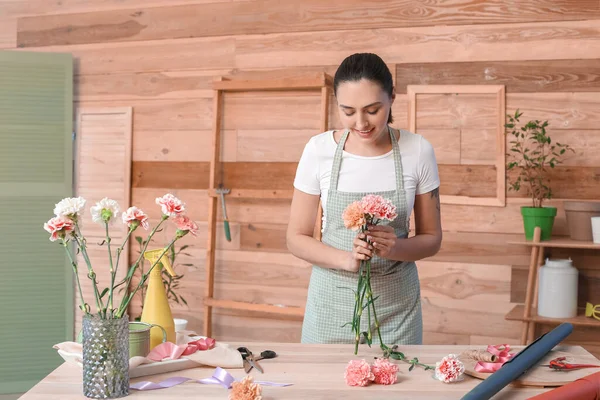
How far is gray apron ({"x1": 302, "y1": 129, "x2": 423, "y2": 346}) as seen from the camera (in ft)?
7.30

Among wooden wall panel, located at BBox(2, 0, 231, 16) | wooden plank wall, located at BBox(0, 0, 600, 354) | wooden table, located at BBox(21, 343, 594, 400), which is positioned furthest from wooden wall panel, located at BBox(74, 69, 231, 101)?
wooden table, located at BBox(21, 343, 594, 400)

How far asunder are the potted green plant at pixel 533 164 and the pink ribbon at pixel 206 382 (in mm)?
2052

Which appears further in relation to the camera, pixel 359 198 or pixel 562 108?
pixel 562 108

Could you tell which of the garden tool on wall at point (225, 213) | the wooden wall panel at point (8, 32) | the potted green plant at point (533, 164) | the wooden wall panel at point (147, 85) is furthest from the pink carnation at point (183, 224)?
the wooden wall panel at point (8, 32)

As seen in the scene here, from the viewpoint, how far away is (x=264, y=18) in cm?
393

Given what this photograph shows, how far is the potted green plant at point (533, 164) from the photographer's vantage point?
3266mm

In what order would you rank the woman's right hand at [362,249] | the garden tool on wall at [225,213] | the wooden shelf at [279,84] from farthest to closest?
the garden tool on wall at [225,213] < the wooden shelf at [279,84] < the woman's right hand at [362,249]

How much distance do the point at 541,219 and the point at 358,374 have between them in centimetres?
198

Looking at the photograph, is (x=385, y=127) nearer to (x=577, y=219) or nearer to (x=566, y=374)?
(x=566, y=374)

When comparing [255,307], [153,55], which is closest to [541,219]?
[255,307]

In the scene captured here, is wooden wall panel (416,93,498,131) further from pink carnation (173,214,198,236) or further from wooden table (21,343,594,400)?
pink carnation (173,214,198,236)

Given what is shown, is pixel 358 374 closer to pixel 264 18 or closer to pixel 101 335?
pixel 101 335

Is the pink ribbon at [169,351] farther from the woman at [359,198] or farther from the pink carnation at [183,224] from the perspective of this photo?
the woman at [359,198]

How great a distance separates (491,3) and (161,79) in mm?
1918
